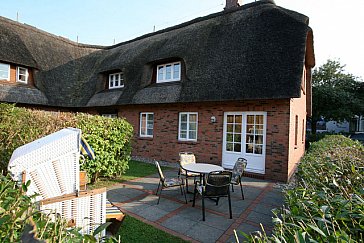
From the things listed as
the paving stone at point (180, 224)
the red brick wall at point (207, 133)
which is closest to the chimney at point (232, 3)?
the red brick wall at point (207, 133)

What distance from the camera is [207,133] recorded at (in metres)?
9.20

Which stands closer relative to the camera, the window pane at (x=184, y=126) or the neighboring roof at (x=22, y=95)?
the window pane at (x=184, y=126)

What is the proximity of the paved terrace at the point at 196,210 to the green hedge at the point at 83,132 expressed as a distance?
0.92 metres

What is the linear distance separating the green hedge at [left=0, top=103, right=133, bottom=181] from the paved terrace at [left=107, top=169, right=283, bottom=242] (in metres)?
0.92

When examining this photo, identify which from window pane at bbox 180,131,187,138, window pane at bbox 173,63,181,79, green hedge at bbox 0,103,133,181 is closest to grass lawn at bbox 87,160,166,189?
green hedge at bbox 0,103,133,181

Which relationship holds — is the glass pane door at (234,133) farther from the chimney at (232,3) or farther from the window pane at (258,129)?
the chimney at (232,3)

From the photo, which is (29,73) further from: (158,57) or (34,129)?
(34,129)

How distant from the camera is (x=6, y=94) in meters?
11.3

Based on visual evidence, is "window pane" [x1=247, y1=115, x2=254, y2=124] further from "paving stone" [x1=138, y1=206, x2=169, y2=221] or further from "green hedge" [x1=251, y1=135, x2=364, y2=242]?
"green hedge" [x1=251, y1=135, x2=364, y2=242]

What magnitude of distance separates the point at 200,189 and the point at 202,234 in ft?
3.47

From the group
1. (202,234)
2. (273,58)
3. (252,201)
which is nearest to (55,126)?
(202,234)

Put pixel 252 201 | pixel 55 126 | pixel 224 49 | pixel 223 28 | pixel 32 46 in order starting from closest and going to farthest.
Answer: pixel 252 201, pixel 55 126, pixel 224 49, pixel 223 28, pixel 32 46

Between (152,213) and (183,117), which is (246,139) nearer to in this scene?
(183,117)

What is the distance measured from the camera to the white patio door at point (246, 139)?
26.3 ft
